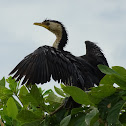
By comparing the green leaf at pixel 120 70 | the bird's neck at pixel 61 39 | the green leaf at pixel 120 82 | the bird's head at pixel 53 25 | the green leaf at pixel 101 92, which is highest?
the bird's head at pixel 53 25

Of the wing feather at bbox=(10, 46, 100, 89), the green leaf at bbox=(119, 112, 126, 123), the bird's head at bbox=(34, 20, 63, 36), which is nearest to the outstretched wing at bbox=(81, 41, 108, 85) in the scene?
the wing feather at bbox=(10, 46, 100, 89)

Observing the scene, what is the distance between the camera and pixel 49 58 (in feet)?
13.2

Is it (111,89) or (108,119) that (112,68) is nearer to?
(111,89)

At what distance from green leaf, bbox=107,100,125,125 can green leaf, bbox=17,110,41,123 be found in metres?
0.63

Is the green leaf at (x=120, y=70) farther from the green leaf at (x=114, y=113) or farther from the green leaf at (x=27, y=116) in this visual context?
the green leaf at (x=27, y=116)

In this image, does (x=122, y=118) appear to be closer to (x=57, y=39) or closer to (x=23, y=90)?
(x=23, y=90)

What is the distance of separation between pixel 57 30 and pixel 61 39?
1.25 ft

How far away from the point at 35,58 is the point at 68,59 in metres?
0.43

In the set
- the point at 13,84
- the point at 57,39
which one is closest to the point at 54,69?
the point at 13,84

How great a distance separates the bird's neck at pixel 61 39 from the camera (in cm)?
645

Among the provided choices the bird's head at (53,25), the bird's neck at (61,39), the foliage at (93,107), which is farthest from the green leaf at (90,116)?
the bird's head at (53,25)

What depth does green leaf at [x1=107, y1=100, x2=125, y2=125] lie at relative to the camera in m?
1.85

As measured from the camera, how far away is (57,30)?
22.7 feet

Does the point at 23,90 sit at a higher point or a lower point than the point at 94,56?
lower
